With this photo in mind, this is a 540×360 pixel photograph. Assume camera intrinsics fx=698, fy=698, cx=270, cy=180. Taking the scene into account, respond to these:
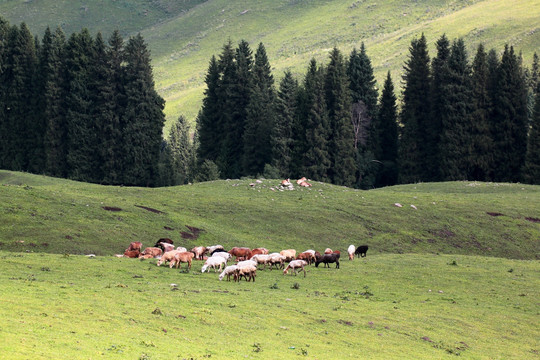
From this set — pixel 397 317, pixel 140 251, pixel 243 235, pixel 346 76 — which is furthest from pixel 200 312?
pixel 346 76

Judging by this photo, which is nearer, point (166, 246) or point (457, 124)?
point (166, 246)

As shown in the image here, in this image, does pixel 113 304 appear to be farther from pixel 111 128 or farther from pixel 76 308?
pixel 111 128

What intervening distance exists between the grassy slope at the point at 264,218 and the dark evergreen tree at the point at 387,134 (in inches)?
1411

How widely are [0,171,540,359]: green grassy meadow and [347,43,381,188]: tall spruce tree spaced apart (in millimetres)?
37846

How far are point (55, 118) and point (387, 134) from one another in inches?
2030

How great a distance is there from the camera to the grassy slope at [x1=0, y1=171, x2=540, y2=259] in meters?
45.1

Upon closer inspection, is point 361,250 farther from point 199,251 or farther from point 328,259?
point 199,251

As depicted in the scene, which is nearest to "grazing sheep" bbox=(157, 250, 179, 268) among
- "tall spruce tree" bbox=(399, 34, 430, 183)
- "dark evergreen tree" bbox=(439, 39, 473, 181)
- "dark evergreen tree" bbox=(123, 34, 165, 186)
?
"dark evergreen tree" bbox=(123, 34, 165, 186)

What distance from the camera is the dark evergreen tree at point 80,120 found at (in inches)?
3846

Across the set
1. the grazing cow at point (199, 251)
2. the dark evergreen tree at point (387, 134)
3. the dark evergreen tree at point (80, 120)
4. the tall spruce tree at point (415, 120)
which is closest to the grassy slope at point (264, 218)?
the grazing cow at point (199, 251)

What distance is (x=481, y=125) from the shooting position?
98.7 meters

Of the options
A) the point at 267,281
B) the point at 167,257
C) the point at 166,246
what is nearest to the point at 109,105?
the point at 166,246

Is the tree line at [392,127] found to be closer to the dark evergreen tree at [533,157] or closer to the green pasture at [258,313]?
the dark evergreen tree at [533,157]

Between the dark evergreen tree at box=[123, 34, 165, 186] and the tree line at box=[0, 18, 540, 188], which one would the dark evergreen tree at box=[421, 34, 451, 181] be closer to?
the tree line at box=[0, 18, 540, 188]
